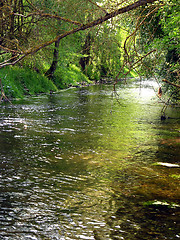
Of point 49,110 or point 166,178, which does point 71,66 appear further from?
point 166,178

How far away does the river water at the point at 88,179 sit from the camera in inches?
220

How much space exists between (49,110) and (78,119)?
277cm

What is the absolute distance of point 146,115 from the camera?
690 inches

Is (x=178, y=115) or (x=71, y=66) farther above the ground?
(x=71, y=66)

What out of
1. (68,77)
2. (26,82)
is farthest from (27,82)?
(68,77)

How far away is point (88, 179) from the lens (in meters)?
7.83

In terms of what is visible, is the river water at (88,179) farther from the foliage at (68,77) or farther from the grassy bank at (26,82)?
the foliage at (68,77)

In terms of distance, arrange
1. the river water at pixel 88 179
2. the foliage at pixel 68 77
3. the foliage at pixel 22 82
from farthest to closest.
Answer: the foliage at pixel 68 77 < the foliage at pixel 22 82 < the river water at pixel 88 179

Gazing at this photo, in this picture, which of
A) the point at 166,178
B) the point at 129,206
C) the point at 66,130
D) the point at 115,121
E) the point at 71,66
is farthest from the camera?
the point at 71,66

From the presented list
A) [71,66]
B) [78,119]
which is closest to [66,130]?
[78,119]

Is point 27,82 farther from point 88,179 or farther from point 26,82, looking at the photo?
point 88,179

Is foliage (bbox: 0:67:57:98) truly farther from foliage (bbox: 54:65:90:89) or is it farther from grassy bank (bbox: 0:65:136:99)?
foliage (bbox: 54:65:90:89)

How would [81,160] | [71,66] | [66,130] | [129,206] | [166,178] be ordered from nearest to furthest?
[129,206] < [166,178] < [81,160] < [66,130] < [71,66]

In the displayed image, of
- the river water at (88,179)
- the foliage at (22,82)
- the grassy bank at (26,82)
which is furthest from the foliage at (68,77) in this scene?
the river water at (88,179)
